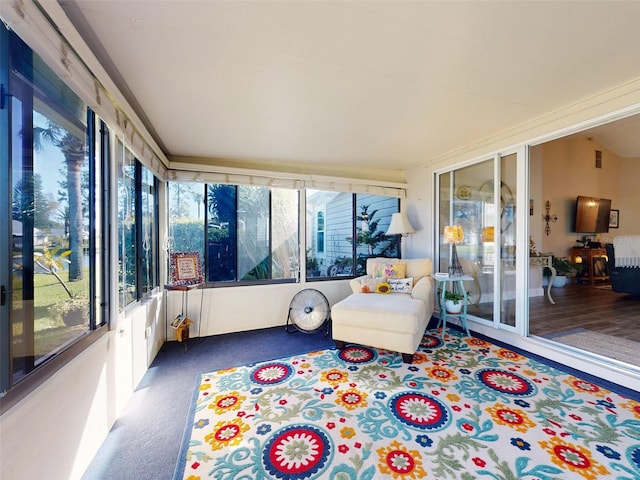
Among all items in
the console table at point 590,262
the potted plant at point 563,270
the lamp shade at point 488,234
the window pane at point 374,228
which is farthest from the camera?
the console table at point 590,262

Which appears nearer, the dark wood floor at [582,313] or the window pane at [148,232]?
the window pane at [148,232]

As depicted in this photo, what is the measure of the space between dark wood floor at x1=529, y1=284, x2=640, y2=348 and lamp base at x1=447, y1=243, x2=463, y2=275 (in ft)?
3.15

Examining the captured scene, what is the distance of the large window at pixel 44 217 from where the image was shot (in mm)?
983

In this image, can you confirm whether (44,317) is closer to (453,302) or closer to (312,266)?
(312,266)

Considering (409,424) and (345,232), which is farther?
(345,232)

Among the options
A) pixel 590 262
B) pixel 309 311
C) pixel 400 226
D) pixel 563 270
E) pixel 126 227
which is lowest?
pixel 309 311

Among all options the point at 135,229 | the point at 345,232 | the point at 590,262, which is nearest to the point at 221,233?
the point at 135,229

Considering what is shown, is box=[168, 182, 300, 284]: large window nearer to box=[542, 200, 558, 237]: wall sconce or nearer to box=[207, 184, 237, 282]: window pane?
box=[207, 184, 237, 282]: window pane

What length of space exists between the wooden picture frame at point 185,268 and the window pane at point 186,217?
320 millimetres

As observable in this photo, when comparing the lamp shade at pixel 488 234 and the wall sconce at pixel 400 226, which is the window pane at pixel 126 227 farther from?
the lamp shade at pixel 488 234

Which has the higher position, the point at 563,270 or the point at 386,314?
the point at 563,270

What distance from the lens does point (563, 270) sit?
488cm

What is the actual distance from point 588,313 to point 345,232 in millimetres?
3512

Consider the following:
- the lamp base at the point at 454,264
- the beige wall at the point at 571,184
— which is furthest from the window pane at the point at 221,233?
the beige wall at the point at 571,184
